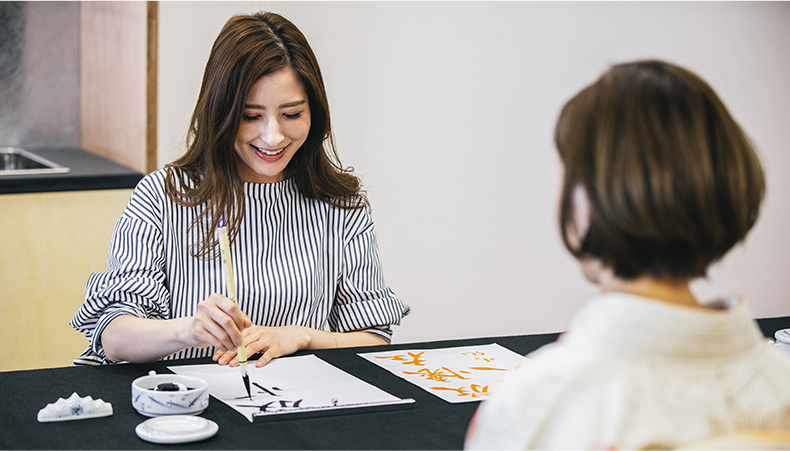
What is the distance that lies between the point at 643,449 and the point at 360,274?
1.19 metres

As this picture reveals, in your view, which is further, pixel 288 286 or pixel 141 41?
pixel 141 41

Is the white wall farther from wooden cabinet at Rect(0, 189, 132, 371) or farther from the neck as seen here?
the neck

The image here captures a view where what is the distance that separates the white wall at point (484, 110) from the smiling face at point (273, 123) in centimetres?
132

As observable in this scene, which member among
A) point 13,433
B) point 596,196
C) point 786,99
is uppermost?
point 786,99

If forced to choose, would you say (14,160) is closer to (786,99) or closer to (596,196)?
(596,196)

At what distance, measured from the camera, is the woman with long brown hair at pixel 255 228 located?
1.70 meters

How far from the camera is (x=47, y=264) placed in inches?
105

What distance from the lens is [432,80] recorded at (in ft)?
11.1

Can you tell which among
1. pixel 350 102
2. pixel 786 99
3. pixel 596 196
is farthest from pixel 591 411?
pixel 786 99

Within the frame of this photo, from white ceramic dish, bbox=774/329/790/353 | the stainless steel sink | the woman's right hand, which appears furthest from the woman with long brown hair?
the stainless steel sink

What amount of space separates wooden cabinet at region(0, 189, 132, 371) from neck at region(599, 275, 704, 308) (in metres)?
2.13

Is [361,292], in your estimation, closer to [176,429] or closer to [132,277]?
[132,277]

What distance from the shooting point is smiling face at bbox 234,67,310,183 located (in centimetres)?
175

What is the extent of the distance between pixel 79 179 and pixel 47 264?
0.90 ft
